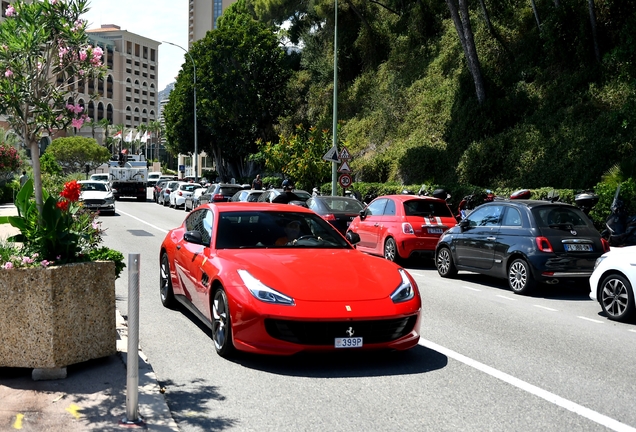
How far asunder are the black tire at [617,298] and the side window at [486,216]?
314cm

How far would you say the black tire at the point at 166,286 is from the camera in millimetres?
9328

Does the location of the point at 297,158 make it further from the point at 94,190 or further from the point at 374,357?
the point at 374,357

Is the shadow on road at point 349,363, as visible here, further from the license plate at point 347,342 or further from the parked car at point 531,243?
the parked car at point 531,243

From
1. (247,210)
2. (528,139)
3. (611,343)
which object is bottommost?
(611,343)

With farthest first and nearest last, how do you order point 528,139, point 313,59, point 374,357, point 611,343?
point 313,59 < point 528,139 < point 611,343 < point 374,357

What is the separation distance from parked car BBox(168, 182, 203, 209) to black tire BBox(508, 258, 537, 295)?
30.5 metres

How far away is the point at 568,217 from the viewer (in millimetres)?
11930

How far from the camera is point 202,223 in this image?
8.52 meters

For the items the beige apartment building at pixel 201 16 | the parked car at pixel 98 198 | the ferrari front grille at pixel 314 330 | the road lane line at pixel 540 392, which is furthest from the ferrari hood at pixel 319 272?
the beige apartment building at pixel 201 16

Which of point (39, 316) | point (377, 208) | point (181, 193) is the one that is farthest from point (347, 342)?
point (181, 193)

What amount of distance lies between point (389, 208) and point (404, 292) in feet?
30.6

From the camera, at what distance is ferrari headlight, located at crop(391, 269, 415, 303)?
21.6 feet

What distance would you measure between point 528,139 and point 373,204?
13.1 metres

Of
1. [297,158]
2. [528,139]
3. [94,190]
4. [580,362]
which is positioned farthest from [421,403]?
[94,190]
